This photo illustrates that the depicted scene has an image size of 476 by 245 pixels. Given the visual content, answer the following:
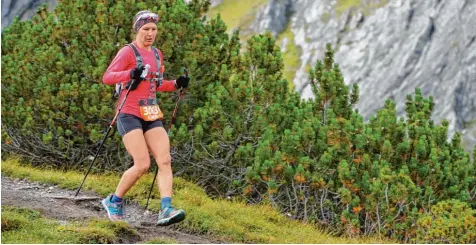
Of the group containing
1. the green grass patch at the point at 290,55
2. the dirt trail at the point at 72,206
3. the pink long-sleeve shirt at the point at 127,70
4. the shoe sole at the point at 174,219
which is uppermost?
the green grass patch at the point at 290,55

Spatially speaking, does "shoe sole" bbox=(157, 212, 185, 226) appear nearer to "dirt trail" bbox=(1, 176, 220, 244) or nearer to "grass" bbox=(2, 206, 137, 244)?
"dirt trail" bbox=(1, 176, 220, 244)

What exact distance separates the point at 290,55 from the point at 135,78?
161 m

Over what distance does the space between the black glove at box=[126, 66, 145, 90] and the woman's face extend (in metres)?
0.58

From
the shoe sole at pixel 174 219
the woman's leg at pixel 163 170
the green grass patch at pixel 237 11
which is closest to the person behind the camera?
the shoe sole at pixel 174 219

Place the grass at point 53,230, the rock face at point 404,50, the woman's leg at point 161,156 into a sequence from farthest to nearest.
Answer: the rock face at point 404,50 < the woman's leg at point 161,156 < the grass at point 53,230

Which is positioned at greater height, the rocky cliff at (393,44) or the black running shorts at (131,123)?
the rocky cliff at (393,44)

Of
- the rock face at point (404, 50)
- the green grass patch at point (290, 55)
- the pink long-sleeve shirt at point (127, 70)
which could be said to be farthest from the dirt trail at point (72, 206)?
the green grass patch at point (290, 55)

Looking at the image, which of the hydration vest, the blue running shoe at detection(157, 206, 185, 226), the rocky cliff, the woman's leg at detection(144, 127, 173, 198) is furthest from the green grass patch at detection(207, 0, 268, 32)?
the blue running shoe at detection(157, 206, 185, 226)

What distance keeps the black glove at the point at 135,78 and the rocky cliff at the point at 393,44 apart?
11324 centimetres

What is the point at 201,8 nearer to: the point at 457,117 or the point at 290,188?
the point at 290,188

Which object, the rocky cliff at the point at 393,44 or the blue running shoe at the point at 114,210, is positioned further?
the rocky cliff at the point at 393,44

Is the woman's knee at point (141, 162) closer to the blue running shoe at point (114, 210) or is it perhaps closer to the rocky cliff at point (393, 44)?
the blue running shoe at point (114, 210)

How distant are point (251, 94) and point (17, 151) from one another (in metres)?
7.20

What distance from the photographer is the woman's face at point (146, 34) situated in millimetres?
9375
